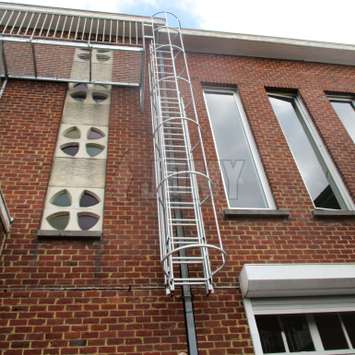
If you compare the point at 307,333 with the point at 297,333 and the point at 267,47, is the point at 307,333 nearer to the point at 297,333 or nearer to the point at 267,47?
the point at 297,333

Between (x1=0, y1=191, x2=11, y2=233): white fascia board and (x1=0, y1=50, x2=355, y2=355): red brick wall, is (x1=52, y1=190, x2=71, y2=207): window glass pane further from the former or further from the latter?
(x1=0, y1=191, x2=11, y2=233): white fascia board

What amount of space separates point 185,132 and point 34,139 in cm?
232

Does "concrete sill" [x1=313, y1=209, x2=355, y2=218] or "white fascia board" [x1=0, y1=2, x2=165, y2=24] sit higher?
"white fascia board" [x1=0, y1=2, x2=165, y2=24]

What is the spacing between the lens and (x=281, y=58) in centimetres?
809

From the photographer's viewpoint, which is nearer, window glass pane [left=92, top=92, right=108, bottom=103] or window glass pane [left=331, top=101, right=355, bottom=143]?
window glass pane [left=92, top=92, right=108, bottom=103]

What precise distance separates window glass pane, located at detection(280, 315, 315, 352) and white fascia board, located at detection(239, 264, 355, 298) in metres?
0.28

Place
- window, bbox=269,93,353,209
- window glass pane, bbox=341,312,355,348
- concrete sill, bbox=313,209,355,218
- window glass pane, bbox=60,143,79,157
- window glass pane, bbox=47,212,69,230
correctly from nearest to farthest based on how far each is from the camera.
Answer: window glass pane, bbox=341,312,355,348 < window glass pane, bbox=47,212,69,230 < concrete sill, bbox=313,209,355,218 < window glass pane, bbox=60,143,79,157 < window, bbox=269,93,353,209

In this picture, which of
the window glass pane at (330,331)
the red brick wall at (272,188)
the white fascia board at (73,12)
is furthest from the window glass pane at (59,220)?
the white fascia board at (73,12)

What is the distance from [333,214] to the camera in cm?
523

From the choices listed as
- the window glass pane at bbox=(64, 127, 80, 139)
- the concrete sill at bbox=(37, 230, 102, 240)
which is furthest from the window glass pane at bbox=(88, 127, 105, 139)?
the concrete sill at bbox=(37, 230, 102, 240)

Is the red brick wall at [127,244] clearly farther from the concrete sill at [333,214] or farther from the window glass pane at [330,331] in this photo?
the window glass pane at [330,331]

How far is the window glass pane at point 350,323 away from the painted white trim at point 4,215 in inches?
168

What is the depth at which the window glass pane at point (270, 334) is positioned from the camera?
4.01 meters

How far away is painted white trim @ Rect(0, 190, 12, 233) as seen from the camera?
13.0ft
